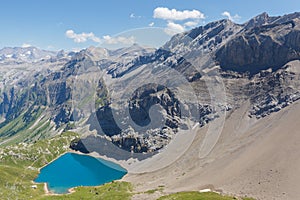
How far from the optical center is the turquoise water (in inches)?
5994

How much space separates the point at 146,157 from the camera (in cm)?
18075

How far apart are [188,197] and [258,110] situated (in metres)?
101

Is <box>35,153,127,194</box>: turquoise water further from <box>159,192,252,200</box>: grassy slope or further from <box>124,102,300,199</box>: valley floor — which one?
<box>159,192,252,200</box>: grassy slope

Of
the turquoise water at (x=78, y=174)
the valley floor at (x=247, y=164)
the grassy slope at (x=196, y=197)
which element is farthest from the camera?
the turquoise water at (x=78, y=174)

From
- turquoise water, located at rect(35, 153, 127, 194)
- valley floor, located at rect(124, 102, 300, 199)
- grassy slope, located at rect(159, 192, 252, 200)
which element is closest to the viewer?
grassy slope, located at rect(159, 192, 252, 200)

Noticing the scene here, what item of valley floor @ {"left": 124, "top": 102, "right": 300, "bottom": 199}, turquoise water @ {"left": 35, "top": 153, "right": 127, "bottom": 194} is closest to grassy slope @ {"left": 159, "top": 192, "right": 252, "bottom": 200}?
valley floor @ {"left": 124, "top": 102, "right": 300, "bottom": 199}

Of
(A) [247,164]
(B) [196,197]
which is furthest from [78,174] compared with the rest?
(A) [247,164]

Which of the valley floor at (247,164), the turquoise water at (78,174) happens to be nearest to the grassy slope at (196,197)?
the valley floor at (247,164)

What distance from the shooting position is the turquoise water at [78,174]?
152 meters

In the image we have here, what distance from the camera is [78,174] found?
173250 millimetres

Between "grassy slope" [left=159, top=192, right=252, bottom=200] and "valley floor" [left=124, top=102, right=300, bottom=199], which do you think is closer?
"grassy slope" [left=159, top=192, right=252, bottom=200]

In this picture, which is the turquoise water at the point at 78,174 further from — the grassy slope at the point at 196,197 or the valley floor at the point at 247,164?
the grassy slope at the point at 196,197

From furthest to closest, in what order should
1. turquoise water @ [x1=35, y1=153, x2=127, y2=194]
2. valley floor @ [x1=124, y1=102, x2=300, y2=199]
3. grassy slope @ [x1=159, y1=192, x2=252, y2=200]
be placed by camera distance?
1. turquoise water @ [x1=35, y1=153, x2=127, y2=194]
2. valley floor @ [x1=124, y1=102, x2=300, y2=199]
3. grassy slope @ [x1=159, y1=192, x2=252, y2=200]

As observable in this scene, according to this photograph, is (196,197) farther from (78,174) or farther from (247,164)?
(78,174)
